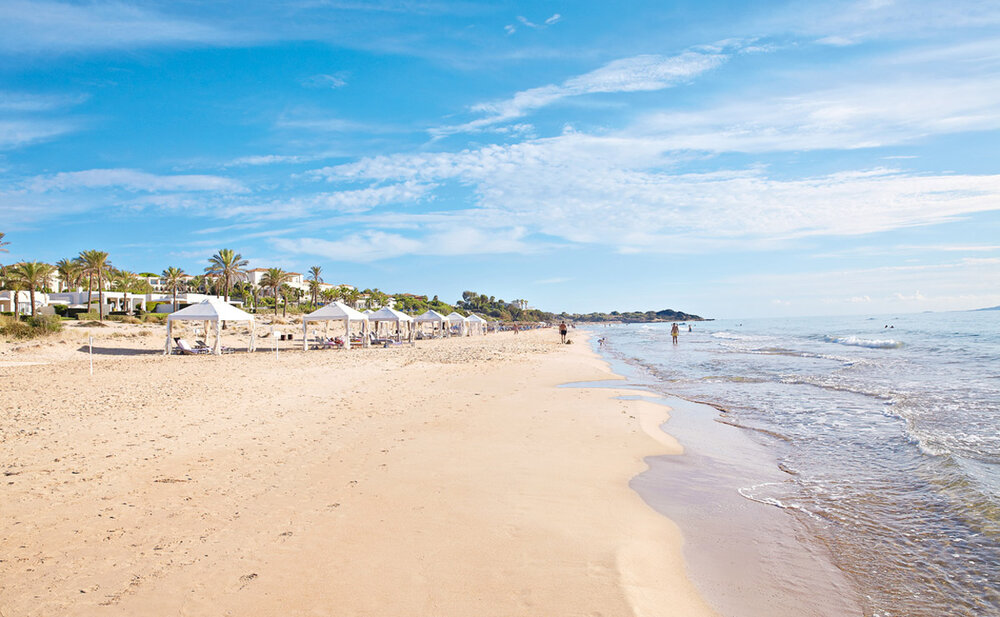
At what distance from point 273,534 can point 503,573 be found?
1.94 meters

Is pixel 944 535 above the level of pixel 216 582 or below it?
below

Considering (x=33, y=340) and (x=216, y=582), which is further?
(x=33, y=340)

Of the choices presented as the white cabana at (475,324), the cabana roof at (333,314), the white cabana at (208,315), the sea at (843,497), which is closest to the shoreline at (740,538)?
the sea at (843,497)

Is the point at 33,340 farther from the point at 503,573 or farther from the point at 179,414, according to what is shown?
the point at 503,573

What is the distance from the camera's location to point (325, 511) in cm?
472

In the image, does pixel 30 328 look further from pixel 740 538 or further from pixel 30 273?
pixel 740 538

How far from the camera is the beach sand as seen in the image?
335 cm

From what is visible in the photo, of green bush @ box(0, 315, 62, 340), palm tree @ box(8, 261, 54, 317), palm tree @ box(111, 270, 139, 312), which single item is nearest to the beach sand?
green bush @ box(0, 315, 62, 340)

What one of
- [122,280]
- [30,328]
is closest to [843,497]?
[30,328]

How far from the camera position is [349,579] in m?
3.52

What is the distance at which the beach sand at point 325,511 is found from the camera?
11.0ft

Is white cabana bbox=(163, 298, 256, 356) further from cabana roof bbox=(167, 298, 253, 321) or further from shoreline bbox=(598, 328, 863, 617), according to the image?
shoreline bbox=(598, 328, 863, 617)

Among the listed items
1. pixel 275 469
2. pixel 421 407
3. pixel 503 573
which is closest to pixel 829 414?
pixel 421 407

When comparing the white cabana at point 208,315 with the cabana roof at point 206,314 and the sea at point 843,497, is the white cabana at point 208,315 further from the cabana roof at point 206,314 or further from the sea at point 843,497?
the sea at point 843,497
